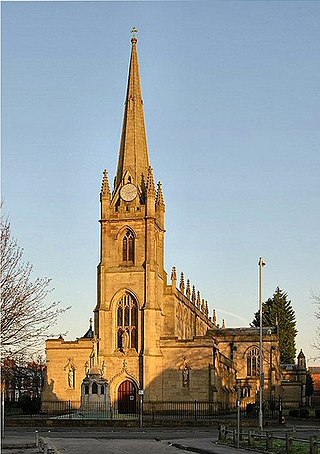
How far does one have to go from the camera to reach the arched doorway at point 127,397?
2768 inches

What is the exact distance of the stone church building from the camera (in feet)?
229

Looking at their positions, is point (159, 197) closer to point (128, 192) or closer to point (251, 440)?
point (128, 192)

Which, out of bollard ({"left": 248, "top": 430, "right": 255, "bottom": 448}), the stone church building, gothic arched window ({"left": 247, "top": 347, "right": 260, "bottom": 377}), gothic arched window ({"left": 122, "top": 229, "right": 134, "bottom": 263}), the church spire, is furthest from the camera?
gothic arched window ({"left": 247, "top": 347, "right": 260, "bottom": 377})

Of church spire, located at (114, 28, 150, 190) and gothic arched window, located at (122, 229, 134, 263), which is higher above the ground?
church spire, located at (114, 28, 150, 190)

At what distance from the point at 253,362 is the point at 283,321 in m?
31.6

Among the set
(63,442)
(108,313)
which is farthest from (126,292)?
(63,442)

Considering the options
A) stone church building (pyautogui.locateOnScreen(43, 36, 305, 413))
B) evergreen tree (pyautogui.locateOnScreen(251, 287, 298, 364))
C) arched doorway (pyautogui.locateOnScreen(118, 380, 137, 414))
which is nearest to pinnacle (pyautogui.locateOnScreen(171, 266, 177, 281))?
stone church building (pyautogui.locateOnScreen(43, 36, 305, 413))

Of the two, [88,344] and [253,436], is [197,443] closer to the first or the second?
[253,436]

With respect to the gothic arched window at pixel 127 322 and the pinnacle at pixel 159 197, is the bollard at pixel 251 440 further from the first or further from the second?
the pinnacle at pixel 159 197

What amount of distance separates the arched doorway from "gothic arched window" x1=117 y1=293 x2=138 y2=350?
3.36m

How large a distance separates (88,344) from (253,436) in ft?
132

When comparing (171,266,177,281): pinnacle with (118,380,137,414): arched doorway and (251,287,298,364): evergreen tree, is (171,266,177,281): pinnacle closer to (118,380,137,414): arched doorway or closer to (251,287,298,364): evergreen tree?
(118,380,137,414): arched doorway

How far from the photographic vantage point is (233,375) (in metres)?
89.2

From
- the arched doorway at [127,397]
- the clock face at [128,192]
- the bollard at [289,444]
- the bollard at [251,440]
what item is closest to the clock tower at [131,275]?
the clock face at [128,192]
